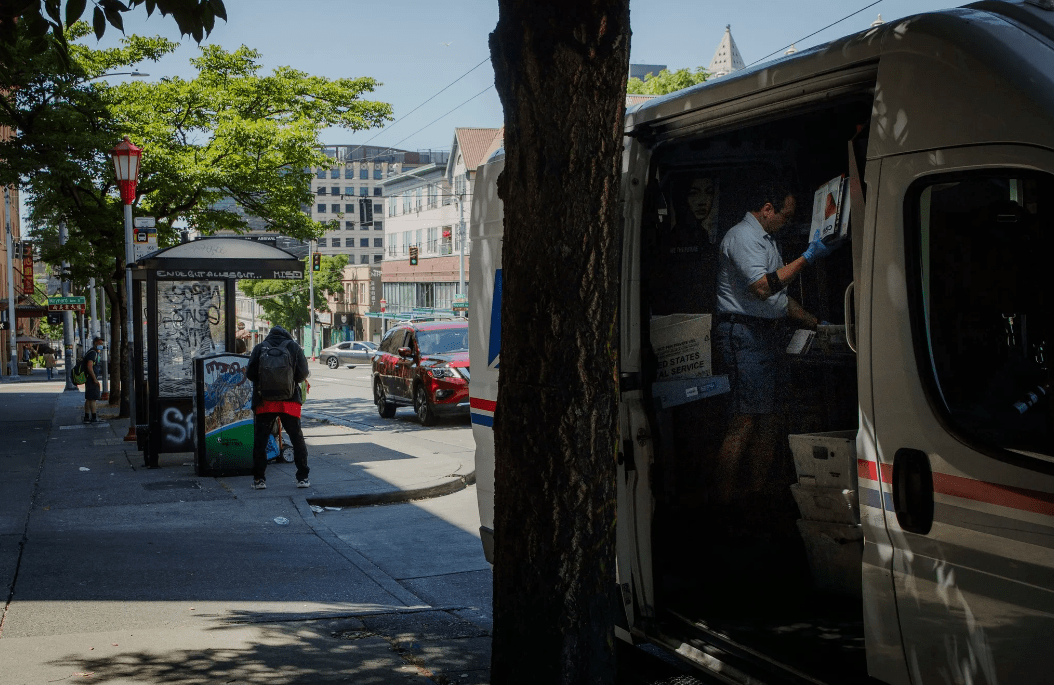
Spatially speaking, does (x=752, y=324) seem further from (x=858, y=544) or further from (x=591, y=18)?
(x=591, y=18)

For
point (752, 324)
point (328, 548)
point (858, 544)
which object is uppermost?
point (752, 324)

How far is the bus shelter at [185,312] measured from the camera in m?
13.1

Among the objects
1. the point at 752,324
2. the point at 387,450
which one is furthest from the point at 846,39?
the point at 387,450

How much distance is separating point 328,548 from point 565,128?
5902 millimetres

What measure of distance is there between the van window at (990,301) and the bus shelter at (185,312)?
10.6 metres

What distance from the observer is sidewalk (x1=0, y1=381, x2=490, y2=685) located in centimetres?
523

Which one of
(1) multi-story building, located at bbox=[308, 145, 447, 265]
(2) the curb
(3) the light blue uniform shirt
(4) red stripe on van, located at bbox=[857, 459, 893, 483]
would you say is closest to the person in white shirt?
(3) the light blue uniform shirt

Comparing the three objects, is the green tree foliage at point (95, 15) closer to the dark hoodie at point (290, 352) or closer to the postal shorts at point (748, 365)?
the postal shorts at point (748, 365)

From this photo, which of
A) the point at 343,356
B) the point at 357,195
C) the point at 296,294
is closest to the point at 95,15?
the point at 343,356

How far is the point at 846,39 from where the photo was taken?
3771 mm

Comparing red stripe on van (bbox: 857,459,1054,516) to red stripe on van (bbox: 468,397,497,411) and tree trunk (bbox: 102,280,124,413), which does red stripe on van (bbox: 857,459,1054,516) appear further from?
tree trunk (bbox: 102,280,124,413)

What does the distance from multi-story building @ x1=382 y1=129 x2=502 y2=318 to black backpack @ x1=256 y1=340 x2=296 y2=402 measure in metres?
52.9

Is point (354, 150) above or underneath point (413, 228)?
above

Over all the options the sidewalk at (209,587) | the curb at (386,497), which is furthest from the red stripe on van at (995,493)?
the curb at (386,497)
